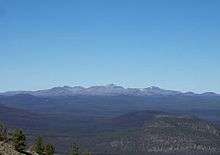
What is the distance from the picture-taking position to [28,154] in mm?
67750

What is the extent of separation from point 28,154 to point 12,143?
4.85 m

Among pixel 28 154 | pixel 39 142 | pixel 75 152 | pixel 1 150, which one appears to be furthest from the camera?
pixel 75 152

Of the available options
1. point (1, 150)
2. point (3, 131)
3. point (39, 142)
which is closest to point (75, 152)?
point (39, 142)

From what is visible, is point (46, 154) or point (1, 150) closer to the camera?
point (1, 150)

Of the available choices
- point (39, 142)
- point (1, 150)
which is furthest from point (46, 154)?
point (1, 150)

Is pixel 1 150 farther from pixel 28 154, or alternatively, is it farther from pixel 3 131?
pixel 3 131

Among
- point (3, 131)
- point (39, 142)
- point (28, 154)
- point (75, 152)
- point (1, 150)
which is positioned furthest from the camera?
point (75, 152)

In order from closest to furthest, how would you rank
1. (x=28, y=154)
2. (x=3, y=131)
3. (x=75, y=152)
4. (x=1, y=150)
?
(x=1, y=150) → (x=28, y=154) → (x=3, y=131) → (x=75, y=152)

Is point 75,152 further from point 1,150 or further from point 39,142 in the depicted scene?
point 1,150

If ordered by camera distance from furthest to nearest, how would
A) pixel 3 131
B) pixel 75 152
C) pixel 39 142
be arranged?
pixel 75 152
pixel 39 142
pixel 3 131

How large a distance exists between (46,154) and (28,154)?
751cm

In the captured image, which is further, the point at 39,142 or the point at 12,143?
the point at 39,142

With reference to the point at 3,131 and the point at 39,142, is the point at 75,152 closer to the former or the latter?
the point at 39,142

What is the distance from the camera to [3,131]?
244ft
